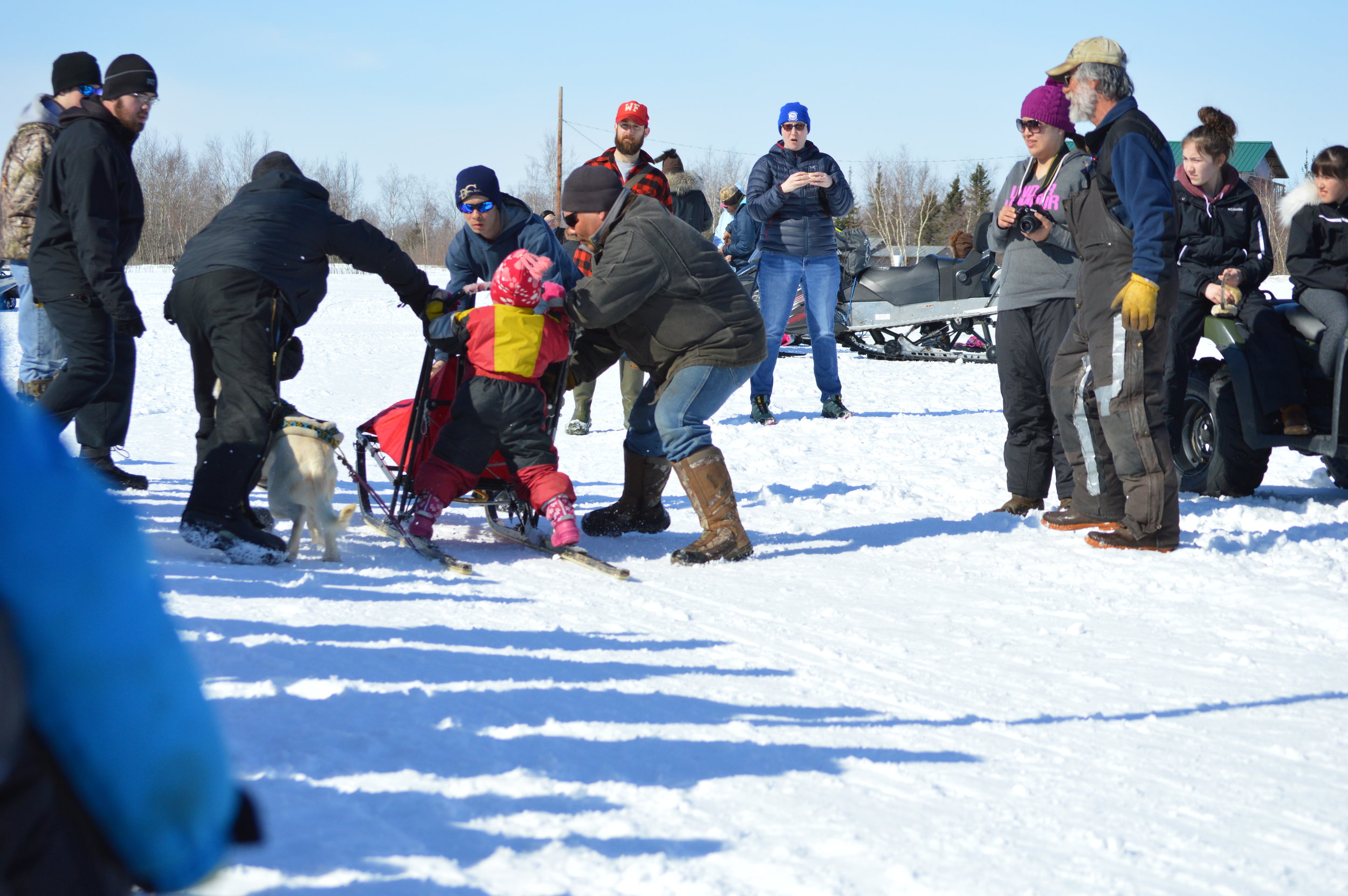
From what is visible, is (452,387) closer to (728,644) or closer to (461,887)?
(728,644)

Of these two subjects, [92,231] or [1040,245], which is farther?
[1040,245]

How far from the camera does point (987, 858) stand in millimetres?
2031

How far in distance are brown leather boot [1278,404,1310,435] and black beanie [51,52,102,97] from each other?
591cm

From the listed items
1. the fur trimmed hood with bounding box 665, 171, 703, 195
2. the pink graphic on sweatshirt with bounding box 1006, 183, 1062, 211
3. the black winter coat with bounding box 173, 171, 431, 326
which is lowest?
the black winter coat with bounding box 173, 171, 431, 326

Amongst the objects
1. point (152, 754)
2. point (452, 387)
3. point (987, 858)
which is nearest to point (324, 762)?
point (987, 858)

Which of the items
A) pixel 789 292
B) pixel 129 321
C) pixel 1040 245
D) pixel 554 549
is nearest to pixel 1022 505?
pixel 1040 245

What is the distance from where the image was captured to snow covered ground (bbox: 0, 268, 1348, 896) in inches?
78.4

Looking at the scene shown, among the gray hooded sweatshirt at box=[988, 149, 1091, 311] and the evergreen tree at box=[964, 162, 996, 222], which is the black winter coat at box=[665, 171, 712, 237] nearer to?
the gray hooded sweatshirt at box=[988, 149, 1091, 311]

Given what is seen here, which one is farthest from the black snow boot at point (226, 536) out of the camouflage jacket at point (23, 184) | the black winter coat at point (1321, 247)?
the black winter coat at point (1321, 247)

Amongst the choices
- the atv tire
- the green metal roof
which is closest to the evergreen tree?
the green metal roof

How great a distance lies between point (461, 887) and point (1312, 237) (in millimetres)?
5669

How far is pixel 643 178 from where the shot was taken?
17.5ft

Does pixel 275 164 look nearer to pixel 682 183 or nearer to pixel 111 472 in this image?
pixel 111 472

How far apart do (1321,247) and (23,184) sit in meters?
6.29
